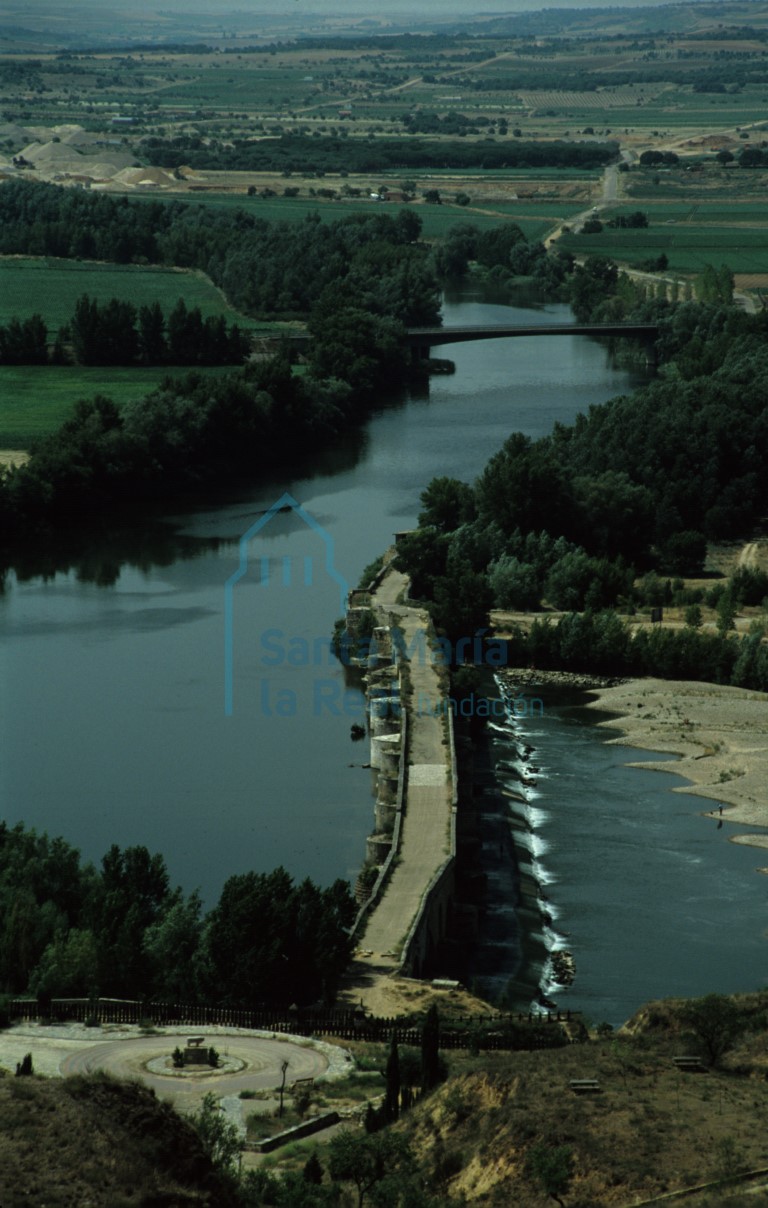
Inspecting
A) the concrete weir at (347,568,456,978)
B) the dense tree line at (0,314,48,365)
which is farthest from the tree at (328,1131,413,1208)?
the dense tree line at (0,314,48,365)

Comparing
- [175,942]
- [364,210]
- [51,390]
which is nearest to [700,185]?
[364,210]

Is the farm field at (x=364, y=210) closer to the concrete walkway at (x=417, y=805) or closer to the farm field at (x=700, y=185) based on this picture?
the farm field at (x=700, y=185)

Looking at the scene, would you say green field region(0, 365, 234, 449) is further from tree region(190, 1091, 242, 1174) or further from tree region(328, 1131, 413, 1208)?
tree region(328, 1131, 413, 1208)

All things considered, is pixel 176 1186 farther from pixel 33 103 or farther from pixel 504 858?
pixel 33 103

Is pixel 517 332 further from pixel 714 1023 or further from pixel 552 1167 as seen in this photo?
pixel 552 1167

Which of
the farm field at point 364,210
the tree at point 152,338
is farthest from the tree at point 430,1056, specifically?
the farm field at point 364,210

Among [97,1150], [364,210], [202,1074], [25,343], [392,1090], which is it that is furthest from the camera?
[364,210]

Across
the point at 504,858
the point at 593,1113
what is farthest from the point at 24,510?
the point at 593,1113
